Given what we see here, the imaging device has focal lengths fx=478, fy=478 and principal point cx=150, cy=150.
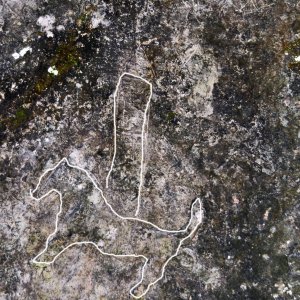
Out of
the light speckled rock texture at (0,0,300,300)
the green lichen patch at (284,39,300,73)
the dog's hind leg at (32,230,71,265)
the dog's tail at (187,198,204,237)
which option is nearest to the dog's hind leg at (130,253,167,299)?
the light speckled rock texture at (0,0,300,300)

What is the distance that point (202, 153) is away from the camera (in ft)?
10.3

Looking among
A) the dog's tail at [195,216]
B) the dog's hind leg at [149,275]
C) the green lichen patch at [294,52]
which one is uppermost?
the green lichen patch at [294,52]

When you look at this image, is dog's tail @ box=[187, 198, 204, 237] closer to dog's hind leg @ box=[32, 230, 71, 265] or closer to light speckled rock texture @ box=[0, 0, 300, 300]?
light speckled rock texture @ box=[0, 0, 300, 300]

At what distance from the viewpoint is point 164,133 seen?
3143 millimetres

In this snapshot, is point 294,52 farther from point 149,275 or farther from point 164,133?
point 149,275

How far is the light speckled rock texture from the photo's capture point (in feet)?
10.1

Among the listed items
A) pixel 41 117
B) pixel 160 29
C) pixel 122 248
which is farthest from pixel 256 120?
pixel 41 117

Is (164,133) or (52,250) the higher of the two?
(164,133)

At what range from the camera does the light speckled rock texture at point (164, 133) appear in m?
3.09

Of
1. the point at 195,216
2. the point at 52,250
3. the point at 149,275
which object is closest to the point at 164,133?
the point at 195,216

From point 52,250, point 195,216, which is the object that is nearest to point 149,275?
point 195,216

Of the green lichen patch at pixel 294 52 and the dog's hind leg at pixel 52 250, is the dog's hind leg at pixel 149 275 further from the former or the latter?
the green lichen patch at pixel 294 52

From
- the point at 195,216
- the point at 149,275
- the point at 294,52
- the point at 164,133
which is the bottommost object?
the point at 149,275

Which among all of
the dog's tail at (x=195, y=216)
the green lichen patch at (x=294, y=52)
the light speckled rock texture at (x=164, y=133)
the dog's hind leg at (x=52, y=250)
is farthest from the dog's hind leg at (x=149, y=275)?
the green lichen patch at (x=294, y=52)
